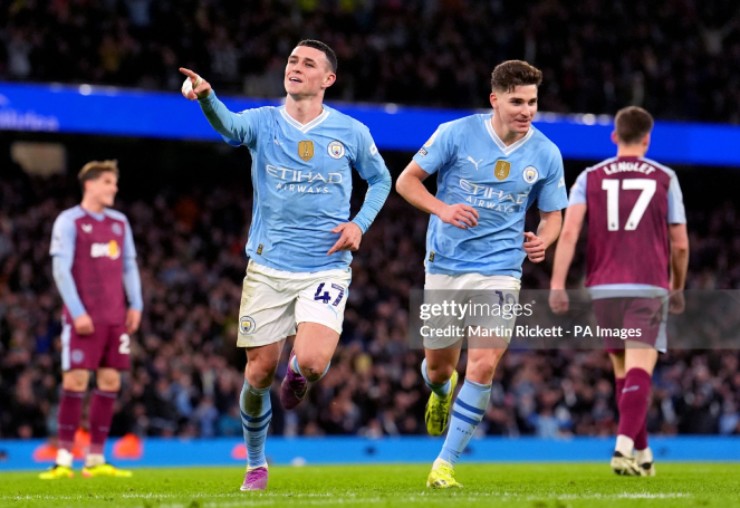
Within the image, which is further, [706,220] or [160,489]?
[706,220]

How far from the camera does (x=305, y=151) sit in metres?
7.34

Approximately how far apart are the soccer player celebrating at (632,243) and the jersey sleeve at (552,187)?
942 millimetres

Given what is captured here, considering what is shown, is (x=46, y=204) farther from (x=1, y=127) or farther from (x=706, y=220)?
(x=706, y=220)

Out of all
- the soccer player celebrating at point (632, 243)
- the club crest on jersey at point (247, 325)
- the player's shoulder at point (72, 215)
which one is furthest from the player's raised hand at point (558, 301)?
the player's shoulder at point (72, 215)

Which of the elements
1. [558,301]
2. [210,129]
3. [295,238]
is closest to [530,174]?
[558,301]

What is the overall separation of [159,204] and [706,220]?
456 inches

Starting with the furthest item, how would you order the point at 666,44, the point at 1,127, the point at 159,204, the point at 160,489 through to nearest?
the point at 666,44 < the point at 159,204 < the point at 1,127 < the point at 160,489

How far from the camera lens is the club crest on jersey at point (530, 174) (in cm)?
778

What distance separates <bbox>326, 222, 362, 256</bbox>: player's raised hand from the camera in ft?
23.5

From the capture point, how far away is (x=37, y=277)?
19469 millimetres

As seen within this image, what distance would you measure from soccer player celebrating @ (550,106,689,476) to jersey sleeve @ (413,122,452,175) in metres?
1.49

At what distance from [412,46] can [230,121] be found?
16.9 metres

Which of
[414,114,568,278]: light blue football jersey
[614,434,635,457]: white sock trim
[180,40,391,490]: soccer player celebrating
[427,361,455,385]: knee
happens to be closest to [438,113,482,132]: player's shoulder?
[414,114,568,278]: light blue football jersey

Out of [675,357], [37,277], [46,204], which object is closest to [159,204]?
[46,204]
